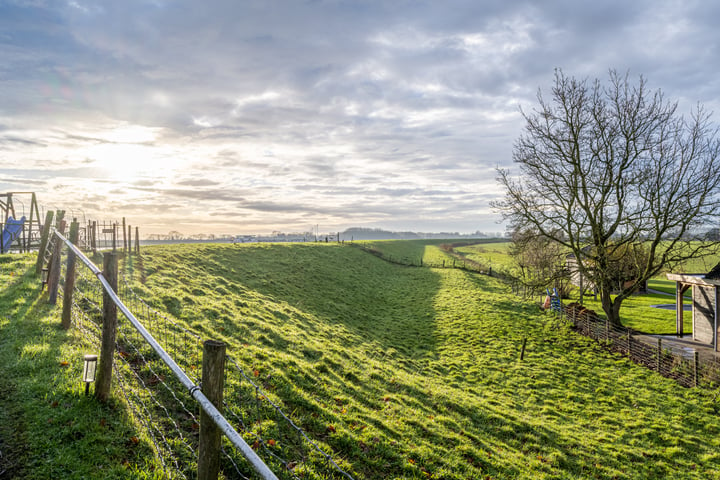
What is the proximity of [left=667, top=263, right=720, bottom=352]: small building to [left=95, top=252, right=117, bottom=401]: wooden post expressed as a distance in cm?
2374

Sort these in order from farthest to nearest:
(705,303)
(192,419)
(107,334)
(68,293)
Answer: (705,303), (68,293), (192,419), (107,334)

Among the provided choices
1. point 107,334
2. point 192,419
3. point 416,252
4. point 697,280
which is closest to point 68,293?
point 107,334

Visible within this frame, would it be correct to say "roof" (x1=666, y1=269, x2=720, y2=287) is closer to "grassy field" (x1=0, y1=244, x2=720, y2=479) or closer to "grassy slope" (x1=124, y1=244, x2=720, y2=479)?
"grassy field" (x1=0, y1=244, x2=720, y2=479)

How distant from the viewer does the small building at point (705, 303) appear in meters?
17.6

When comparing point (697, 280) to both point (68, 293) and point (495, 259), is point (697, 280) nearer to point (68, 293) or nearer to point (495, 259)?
point (68, 293)

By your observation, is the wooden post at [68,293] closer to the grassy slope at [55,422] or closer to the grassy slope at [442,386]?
the grassy slope at [55,422]

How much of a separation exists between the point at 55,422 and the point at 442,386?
11.3 meters

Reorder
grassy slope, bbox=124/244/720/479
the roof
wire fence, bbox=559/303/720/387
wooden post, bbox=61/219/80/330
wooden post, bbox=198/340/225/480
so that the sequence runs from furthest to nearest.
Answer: the roof, wire fence, bbox=559/303/720/387, wooden post, bbox=61/219/80/330, grassy slope, bbox=124/244/720/479, wooden post, bbox=198/340/225/480

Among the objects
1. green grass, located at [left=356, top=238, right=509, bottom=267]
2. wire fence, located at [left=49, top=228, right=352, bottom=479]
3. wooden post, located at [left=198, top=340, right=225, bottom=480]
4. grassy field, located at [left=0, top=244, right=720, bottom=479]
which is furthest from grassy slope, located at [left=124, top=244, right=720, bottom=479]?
green grass, located at [left=356, top=238, right=509, bottom=267]

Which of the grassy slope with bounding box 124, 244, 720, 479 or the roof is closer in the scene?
the grassy slope with bounding box 124, 244, 720, 479

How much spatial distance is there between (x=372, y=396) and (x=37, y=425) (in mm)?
7445

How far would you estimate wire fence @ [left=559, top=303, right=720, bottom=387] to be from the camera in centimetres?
1485

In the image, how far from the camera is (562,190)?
70.1 feet

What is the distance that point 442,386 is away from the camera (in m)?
13.1
